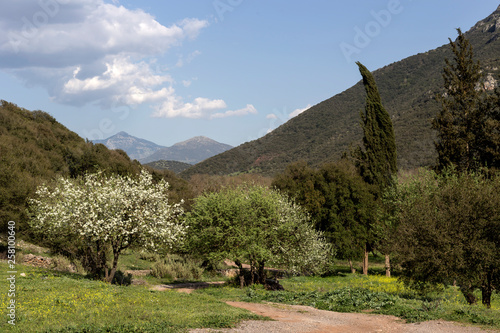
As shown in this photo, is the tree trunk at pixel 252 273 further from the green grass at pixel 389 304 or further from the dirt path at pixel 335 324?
the dirt path at pixel 335 324

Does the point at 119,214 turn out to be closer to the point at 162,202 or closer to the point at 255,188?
the point at 162,202

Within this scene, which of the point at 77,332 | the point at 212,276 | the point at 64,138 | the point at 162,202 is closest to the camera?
the point at 77,332

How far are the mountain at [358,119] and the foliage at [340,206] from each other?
52621 mm

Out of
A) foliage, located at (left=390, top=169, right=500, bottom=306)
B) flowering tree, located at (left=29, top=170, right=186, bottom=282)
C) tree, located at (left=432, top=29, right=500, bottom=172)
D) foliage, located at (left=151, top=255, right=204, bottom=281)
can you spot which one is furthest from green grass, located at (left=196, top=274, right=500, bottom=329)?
tree, located at (left=432, top=29, right=500, bottom=172)

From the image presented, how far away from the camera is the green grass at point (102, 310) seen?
11.7 meters

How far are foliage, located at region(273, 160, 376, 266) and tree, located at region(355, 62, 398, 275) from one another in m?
2.71

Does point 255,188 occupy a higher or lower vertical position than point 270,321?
higher

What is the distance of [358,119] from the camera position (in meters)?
135

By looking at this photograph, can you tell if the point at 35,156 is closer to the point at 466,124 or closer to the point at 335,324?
the point at 335,324

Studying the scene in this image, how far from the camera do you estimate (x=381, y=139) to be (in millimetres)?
49656

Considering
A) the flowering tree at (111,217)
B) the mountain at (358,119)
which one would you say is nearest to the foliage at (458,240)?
the flowering tree at (111,217)

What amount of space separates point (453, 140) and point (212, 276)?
94.8 ft

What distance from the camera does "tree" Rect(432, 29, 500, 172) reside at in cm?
4147

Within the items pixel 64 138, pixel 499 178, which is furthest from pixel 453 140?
pixel 64 138
